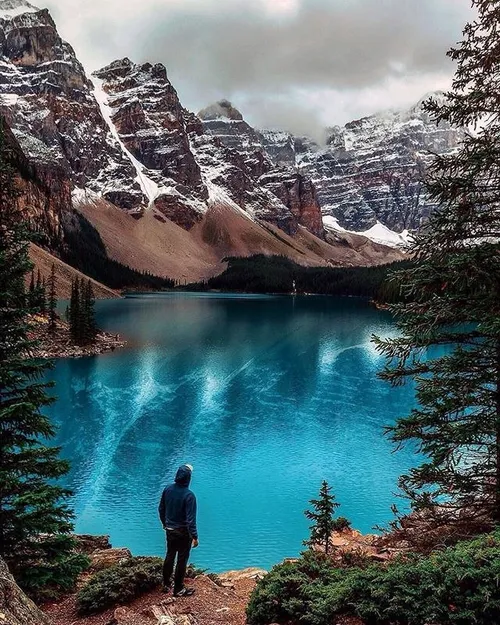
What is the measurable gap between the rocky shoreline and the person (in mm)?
58531

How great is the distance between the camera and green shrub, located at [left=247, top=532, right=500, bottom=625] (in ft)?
20.1

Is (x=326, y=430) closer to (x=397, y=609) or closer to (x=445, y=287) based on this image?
(x=445, y=287)

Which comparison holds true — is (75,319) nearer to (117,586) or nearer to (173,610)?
(117,586)

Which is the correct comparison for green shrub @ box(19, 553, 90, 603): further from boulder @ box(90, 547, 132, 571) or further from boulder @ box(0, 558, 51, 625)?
boulder @ box(0, 558, 51, 625)

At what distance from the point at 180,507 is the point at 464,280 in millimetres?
7489

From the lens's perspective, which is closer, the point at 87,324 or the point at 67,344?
the point at 67,344

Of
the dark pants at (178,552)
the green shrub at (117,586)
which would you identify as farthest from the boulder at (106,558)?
the dark pants at (178,552)

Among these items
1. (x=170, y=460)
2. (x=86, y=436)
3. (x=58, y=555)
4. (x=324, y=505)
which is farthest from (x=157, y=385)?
(x=58, y=555)

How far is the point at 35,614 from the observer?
23.1ft

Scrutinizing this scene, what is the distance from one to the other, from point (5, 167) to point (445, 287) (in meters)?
10.4

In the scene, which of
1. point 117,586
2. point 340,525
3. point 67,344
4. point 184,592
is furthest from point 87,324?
point 184,592

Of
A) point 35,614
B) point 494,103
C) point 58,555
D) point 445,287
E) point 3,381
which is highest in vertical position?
point 494,103

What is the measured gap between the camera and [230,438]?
1521 inches

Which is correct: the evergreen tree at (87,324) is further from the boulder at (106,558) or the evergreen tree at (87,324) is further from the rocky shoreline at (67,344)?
the boulder at (106,558)
